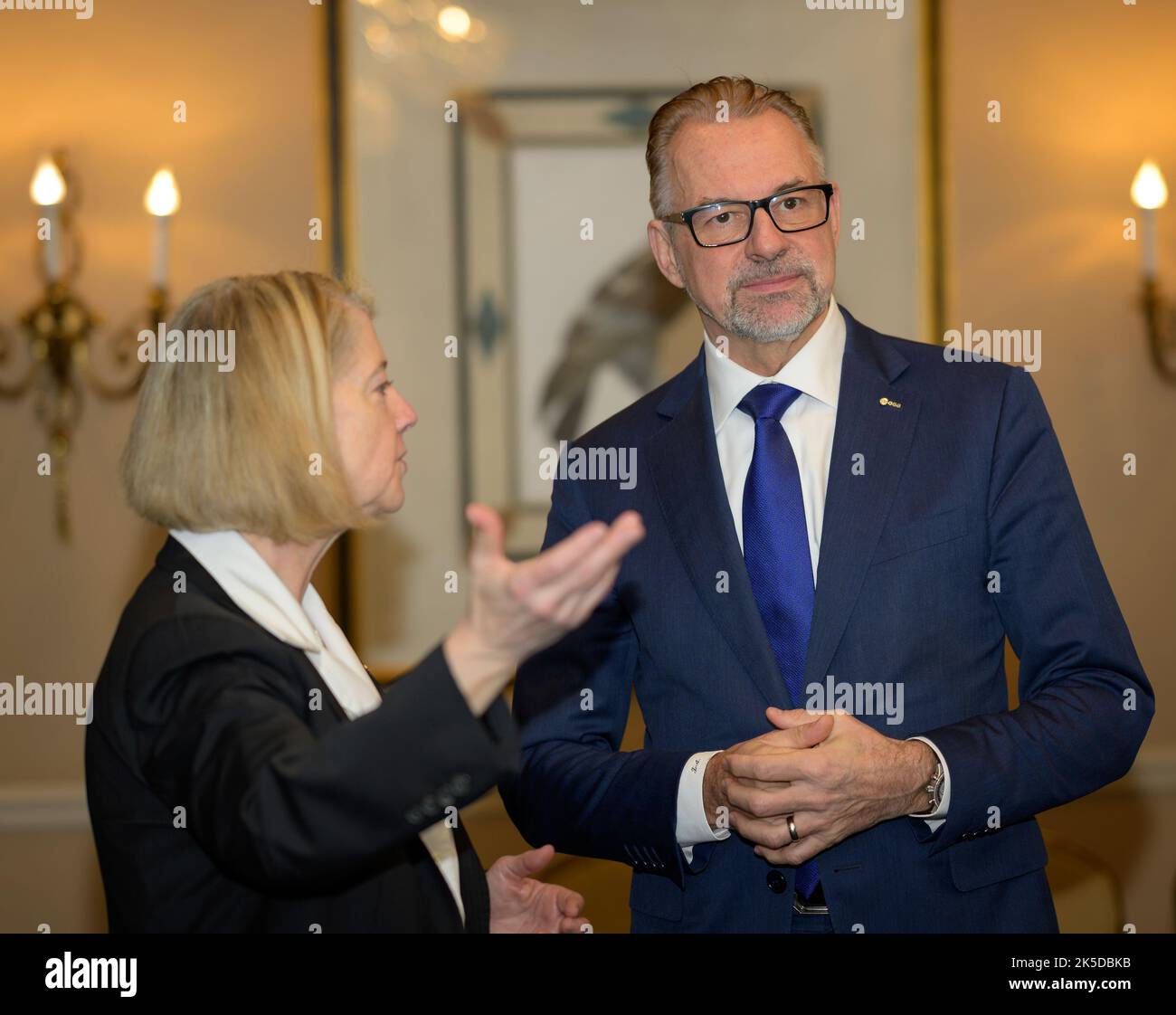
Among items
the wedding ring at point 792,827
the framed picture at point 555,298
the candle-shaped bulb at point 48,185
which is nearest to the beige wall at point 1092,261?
the framed picture at point 555,298

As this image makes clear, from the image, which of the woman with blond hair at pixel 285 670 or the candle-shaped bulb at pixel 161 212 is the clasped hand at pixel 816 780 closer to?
the woman with blond hair at pixel 285 670

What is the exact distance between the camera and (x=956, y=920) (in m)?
1.83

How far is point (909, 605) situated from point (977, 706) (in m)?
0.18

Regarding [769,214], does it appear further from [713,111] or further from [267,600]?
[267,600]

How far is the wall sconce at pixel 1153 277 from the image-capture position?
3438 mm

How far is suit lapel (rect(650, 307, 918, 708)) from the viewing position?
1.86 m

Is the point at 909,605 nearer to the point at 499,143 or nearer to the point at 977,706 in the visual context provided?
the point at 977,706

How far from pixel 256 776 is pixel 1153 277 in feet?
10.0

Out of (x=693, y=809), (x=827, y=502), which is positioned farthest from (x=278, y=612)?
(x=827, y=502)

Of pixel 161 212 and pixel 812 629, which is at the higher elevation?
pixel 161 212

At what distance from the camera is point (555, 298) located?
345 centimetres

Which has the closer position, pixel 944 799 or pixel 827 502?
pixel 944 799

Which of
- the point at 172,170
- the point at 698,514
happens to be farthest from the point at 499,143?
the point at 698,514
